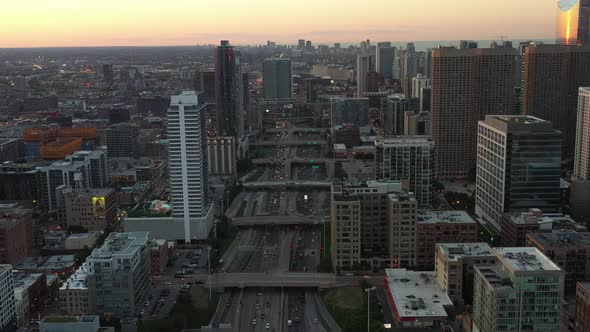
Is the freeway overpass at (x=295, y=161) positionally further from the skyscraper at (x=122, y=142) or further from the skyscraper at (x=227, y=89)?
the skyscraper at (x=122, y=142)

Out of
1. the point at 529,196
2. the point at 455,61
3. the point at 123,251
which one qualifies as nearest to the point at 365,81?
the point at 455,61

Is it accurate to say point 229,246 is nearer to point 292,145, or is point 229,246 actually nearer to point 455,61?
point 455,61

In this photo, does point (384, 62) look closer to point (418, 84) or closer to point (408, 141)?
point (418, 84)

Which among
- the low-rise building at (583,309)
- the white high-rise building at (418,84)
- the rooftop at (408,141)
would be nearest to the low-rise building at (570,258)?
the low-rise building at (583,309)

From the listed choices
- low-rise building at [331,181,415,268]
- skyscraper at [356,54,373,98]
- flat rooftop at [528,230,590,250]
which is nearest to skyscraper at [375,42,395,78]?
skyscraper at [356,54,373,98]

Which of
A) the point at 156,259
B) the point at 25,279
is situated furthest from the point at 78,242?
the point at 25,279

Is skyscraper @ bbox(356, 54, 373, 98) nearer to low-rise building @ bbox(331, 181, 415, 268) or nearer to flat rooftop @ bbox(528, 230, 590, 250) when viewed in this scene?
low-rise building @ bbox(331, 181, 415, 268)
